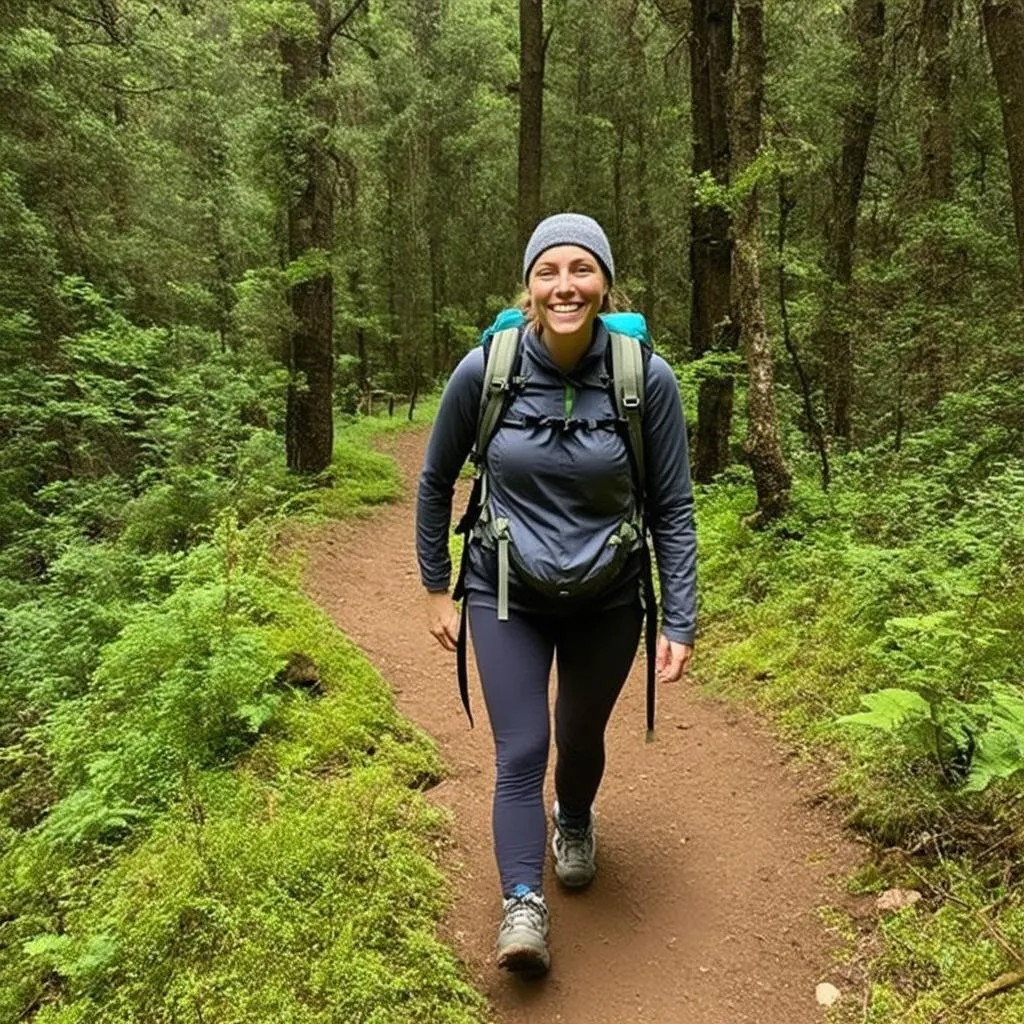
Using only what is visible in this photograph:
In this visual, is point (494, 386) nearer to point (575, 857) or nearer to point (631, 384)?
point (631, 384)

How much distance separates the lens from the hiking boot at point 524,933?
8.95ft

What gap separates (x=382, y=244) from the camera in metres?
25.6

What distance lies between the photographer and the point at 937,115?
448 inches

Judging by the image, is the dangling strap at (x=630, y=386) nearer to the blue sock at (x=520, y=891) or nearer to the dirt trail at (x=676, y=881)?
the blue sock at (x=520, y=891)

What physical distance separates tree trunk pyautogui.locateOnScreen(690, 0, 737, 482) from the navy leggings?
6.67 m

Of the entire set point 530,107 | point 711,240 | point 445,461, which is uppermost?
point 530,107

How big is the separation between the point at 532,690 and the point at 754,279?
521 cm

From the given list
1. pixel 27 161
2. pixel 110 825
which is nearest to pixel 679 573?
pixel 110 825

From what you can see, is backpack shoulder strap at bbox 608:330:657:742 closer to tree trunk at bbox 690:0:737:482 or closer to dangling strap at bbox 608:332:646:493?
dangling strap at bbox 608:332:646:493

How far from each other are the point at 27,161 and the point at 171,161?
16.5ft

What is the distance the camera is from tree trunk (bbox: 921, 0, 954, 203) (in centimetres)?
1087

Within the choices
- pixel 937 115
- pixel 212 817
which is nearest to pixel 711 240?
pixel 937 115

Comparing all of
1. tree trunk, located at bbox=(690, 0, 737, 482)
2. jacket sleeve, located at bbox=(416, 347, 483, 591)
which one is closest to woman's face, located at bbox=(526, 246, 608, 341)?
jacket sleeve, located at bbox=(416, 347, 483, 591)

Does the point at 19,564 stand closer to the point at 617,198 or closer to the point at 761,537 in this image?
the point at 761,537
